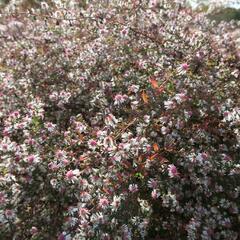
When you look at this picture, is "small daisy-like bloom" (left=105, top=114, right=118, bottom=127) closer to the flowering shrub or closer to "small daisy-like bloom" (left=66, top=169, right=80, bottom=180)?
the flowering shrub

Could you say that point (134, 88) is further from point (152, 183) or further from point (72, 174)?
point (72, 174)

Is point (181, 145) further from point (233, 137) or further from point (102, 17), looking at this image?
point (102, 17)

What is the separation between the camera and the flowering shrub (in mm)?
3717

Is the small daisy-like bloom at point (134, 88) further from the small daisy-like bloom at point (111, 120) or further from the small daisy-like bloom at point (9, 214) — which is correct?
the small daisy-like bloom at point (9, 214)

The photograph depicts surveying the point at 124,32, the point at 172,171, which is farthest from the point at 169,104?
the point at 124,32

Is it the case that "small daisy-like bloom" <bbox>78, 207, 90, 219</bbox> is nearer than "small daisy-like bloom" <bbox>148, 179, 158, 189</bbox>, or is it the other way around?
"small daisy-like bloom" <bbox>78, 207, 90, 219</bbox>

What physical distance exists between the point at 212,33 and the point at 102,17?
121 cm

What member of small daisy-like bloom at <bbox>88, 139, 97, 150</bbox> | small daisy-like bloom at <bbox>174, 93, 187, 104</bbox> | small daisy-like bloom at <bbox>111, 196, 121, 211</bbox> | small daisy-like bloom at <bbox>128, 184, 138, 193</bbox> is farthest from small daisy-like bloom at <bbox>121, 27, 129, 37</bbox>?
small daisy-like bloom at <bbox>111, 196, 121, 211</bbox>

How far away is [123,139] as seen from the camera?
149 inches

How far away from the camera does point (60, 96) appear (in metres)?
4.54

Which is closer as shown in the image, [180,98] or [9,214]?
[9,214]

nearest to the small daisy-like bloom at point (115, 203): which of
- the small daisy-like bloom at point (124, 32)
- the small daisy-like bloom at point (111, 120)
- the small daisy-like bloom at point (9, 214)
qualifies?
the small daisy-like bloom at point (111, 120)

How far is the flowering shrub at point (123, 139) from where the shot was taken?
372cm

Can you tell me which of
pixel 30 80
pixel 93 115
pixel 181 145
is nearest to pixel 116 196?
pixel 181 145
